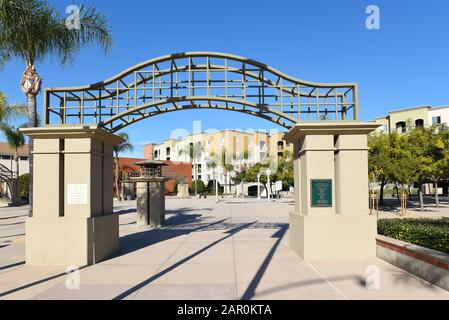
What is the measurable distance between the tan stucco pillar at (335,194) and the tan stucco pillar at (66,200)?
542 cm

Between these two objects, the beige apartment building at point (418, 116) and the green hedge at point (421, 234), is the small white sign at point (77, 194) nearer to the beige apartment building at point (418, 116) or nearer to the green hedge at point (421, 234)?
the green hedge at point (421, 234)

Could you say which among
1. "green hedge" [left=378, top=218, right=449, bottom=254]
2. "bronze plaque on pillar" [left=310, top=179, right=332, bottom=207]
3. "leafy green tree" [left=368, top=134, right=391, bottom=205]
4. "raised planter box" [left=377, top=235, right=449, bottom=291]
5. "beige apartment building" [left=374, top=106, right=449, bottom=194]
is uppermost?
"beige apartment building" [left=374, top=106, right=449, bottom=194]

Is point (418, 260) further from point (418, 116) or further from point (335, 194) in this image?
point (418, 116)

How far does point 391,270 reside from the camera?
319 inches

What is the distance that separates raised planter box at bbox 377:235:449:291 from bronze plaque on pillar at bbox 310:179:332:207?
160 centimetres

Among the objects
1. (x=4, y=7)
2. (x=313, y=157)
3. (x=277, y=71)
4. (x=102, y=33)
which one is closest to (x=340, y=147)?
(x=313, y=157)

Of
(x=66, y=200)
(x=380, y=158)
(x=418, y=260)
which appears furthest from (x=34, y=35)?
(x=380, y=158)

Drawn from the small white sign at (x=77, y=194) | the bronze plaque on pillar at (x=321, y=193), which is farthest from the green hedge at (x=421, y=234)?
the small white sign at (x=77, y=194)

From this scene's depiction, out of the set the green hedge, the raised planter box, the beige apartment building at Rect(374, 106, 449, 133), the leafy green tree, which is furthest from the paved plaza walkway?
the beige apartment building at Rect(374, 106, 449, 133)

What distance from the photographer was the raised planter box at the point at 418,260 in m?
6.64

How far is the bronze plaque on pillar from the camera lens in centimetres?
977

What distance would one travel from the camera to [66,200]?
31.4 ft

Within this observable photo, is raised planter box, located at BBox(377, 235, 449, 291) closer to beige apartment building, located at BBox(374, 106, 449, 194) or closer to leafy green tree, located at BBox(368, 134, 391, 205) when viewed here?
leafy green tree, located at BBox(368, 134, 391, 205)
